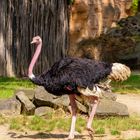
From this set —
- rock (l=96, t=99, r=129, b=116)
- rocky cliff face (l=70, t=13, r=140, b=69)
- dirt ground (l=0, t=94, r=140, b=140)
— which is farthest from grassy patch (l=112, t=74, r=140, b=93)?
dirt ground (l=0, t=94, r=140, b=140)

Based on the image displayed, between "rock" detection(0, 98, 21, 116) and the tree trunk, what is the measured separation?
6.33 m

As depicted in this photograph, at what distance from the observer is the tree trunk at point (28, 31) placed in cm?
1741

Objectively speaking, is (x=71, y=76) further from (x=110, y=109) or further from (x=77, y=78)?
(x=110, y=109)

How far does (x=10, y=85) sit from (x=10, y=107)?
3895 millimetres

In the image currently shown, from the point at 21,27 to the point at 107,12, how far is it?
7798 mm

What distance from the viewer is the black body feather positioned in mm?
8664

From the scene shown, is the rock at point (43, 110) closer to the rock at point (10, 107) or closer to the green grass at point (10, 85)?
the rock at point (10, 107)

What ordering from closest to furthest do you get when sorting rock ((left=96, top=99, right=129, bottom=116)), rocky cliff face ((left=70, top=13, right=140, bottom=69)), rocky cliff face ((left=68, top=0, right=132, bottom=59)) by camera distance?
rock ((left=96, top=99, right=129, bottom=116)), rocky cliff face ((left=70, top=13, right=140, bottom=69)), rocky cliff face ((left=68, top=0, right=132, bottom=59))

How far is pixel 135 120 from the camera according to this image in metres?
10.6

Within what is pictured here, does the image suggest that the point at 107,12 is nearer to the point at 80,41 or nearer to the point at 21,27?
the point at 80,41

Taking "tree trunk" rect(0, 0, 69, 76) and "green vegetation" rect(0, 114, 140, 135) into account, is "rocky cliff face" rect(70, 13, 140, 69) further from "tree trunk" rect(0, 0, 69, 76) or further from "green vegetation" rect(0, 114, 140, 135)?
"green vegetation" rect(0, 114, 140, 135)

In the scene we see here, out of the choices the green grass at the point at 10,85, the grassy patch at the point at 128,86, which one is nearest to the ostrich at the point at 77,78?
the green grass at the point at 10,85

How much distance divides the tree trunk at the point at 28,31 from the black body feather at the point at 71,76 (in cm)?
862

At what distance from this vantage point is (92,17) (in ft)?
79.2
